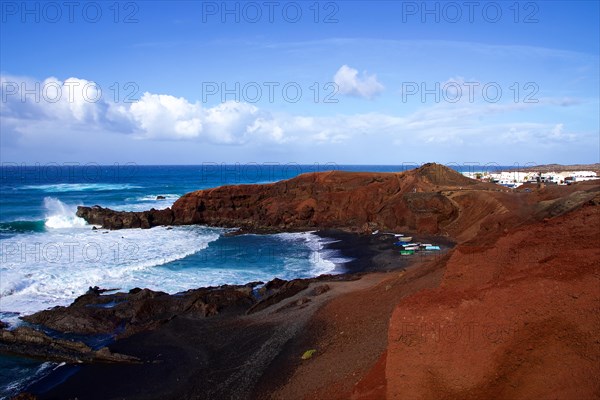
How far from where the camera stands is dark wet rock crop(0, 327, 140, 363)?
51.5ft

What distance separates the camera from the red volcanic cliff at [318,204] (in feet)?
140

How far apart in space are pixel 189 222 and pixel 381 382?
140 feet

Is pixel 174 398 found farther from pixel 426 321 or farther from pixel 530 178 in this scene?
pixel 530 178

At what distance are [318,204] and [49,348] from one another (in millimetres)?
34048

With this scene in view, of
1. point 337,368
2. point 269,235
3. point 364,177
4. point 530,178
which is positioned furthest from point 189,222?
point 530,178

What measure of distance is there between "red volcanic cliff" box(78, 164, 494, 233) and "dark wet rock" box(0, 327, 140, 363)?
93.8 feet

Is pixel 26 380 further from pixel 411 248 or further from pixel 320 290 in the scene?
pixel 411 248

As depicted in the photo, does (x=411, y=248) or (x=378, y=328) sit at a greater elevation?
(x=378, y=328)

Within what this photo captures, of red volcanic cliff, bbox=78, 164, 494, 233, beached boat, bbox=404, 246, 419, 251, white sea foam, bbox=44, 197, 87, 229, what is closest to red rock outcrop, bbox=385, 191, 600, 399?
beached boat, bbox=404, 246, 419, 251

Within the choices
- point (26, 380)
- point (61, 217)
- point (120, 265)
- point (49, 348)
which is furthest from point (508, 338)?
point (61, 217)

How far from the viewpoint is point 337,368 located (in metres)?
11.7

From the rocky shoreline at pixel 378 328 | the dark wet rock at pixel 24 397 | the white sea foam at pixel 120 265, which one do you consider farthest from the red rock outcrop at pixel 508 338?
the white sea foam at pixel 120 265

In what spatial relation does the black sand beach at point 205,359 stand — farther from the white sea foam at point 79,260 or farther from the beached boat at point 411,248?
the beached boat at point 411,248

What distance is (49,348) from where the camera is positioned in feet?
54.0
